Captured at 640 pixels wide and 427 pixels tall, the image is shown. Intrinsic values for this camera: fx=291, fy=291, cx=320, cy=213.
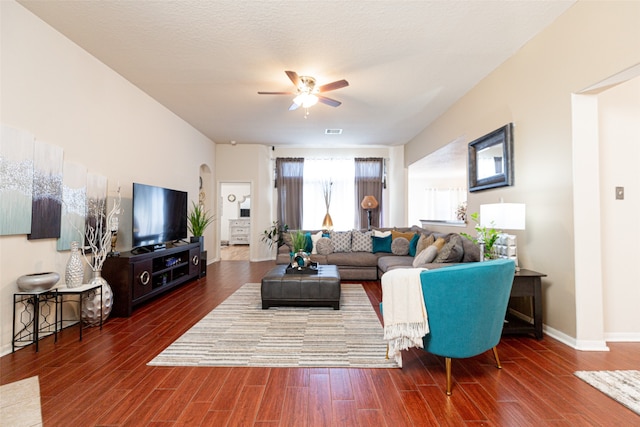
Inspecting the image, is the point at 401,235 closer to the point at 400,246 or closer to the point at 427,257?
the point at 400,246

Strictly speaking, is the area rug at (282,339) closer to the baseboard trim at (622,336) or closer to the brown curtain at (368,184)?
the baseboard trim at (622,336)

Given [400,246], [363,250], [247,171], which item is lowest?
[363,250]

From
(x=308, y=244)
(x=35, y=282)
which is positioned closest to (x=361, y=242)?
(x=308, y=244)

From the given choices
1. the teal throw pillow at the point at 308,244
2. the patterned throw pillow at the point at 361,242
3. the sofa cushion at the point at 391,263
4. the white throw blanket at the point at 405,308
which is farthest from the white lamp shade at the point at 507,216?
the teal throw pillow at the point at 308,244

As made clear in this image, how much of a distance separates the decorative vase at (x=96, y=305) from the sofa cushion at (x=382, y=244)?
4162 mm

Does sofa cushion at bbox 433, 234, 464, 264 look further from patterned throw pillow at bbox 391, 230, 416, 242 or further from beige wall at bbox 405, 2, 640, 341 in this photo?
patterned throw pillow at bbox 391, 230, 416, 242

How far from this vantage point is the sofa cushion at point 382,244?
558 centimetres

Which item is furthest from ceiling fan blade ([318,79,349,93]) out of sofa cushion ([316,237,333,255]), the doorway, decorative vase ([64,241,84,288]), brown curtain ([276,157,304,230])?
the doorway

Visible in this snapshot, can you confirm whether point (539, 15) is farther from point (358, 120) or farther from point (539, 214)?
point (358, 120)

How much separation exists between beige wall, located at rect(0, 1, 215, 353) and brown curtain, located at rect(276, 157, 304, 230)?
11.2 ft

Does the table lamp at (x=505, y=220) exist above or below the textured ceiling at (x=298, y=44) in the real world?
below

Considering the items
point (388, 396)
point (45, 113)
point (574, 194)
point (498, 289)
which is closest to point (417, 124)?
point (574, 194)

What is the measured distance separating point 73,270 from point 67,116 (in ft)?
5.22

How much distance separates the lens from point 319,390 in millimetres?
1936
